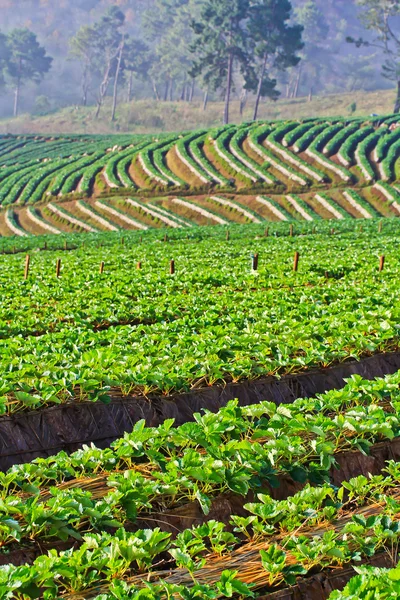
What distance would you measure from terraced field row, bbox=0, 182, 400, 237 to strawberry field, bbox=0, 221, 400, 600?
36.7 meters

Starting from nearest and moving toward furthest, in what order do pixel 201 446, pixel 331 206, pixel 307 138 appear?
pixel 201 446, pixel 331 206, pixel 307 138

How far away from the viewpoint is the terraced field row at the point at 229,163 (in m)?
61.6

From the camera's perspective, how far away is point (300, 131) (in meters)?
71.8

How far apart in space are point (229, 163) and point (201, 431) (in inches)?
2340

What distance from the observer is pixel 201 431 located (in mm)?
7805

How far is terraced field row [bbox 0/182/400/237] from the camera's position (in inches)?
2178

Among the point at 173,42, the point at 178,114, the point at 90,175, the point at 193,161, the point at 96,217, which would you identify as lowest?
the point at 96,217

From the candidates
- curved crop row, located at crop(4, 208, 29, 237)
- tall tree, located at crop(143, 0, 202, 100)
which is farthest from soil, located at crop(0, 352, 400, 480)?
tall tree, located at crop(143, 0, 202, 100)

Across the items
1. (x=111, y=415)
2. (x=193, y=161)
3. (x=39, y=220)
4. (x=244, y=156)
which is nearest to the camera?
(x=111, y=415)

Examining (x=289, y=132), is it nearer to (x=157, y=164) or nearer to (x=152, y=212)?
(x=157, y=164)

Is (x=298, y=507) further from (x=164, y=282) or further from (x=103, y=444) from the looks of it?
(x=164, y=282)

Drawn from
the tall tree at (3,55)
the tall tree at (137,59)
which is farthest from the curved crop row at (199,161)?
the tall tree at (3,55)

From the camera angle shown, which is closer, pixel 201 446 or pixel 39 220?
pixel 201 446

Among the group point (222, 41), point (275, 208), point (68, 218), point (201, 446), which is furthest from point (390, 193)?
point (201, 446)
